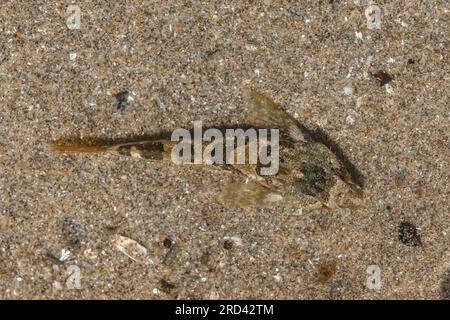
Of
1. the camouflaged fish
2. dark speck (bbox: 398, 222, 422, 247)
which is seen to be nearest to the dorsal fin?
the camouflaged fish

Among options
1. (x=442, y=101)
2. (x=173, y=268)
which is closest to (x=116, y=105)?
(x=173, y=268)

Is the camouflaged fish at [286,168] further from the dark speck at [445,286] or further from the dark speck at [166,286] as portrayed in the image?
the dark speck at [445,286]

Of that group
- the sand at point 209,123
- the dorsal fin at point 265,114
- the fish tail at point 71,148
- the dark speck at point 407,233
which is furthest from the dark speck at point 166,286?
the dark speck at point 407,233

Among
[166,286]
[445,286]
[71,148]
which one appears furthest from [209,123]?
[445,286]

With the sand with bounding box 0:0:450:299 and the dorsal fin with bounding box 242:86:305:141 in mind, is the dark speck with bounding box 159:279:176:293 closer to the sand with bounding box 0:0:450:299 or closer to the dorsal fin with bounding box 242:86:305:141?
the sand with bounding box 0:0:450:299

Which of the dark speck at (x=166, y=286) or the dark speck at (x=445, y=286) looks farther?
the dark speck at (x=445, y=286)

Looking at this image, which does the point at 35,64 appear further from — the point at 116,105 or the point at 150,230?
the point at 150,230
